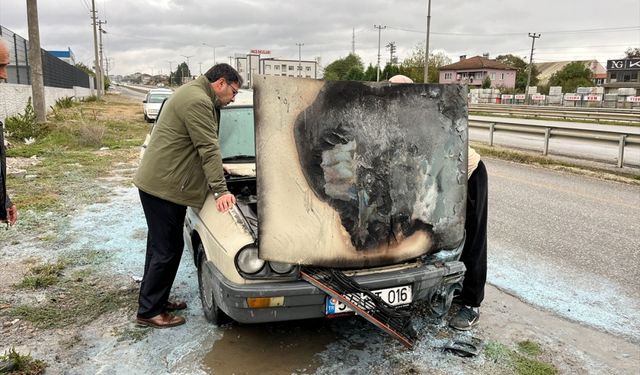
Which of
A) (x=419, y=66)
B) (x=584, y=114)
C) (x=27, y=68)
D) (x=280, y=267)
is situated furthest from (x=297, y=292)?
(x=419, y=66)

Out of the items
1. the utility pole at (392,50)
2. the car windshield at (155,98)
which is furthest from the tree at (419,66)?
the car windshield at (155,98)

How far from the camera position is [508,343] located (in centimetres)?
347

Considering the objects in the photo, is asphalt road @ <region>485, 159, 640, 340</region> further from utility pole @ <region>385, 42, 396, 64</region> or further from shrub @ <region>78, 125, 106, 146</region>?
utility pole @ <region>385, 42, 396, 64</region>

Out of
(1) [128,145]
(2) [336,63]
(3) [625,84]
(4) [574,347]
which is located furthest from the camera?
(2) [336,63]

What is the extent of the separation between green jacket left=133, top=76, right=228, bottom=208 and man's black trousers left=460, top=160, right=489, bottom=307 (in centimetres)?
175

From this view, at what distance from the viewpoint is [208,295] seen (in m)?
3.60

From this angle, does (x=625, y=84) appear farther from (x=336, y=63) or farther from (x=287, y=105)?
(x=287, y=105)

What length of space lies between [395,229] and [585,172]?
9280mm

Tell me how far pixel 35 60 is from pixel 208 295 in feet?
55.9

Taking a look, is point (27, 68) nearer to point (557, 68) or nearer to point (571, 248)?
point (571, 248)

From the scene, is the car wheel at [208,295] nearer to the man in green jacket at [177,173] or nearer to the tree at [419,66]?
the man in green jacket at [177,173]

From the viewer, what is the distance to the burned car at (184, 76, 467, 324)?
9.35 feet

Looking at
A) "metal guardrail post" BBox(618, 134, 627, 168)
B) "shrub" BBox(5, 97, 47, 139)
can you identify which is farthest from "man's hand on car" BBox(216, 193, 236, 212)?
"shrub" BBox(5, 97, 47, 139)

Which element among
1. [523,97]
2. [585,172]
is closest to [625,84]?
[523,97]
